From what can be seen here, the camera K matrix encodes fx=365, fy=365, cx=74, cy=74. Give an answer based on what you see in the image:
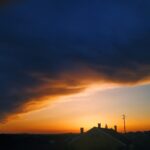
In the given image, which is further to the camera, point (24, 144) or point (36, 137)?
point (36, 137)

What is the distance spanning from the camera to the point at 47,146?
52625mm

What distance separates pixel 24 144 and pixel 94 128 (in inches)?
411

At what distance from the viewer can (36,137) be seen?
5903 centimetres

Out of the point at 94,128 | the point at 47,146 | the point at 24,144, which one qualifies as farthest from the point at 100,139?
the point at 24,144

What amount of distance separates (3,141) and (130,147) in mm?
17926

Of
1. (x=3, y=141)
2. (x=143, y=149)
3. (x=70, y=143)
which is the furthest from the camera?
(x=143, y=149)

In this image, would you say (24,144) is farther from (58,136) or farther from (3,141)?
(58,136)

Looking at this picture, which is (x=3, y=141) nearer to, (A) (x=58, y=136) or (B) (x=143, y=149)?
(A) (x=58, y=136)

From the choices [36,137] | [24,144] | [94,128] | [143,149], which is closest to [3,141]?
[24,144]

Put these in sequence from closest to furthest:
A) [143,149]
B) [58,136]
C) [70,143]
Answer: [70,143] < [143,149] < [58,136]

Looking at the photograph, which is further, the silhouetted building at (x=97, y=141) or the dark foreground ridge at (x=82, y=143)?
the silhouetted building at (x=97, y=141)

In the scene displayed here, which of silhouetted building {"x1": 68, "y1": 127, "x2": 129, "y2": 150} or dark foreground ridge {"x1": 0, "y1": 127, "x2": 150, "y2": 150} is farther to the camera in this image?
silhouetted building {"x1": 68, "y1": 127, "x2": 129, "y2": 150}

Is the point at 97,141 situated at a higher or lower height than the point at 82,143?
higher

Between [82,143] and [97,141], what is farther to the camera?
[82,143]
